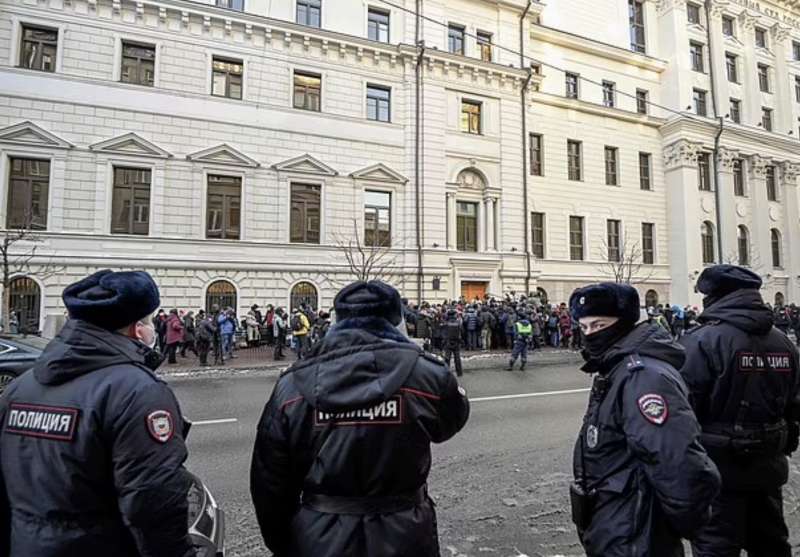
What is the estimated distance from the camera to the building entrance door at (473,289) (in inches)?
1014

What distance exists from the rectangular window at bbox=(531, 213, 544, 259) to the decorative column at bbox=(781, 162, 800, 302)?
70.6 feet

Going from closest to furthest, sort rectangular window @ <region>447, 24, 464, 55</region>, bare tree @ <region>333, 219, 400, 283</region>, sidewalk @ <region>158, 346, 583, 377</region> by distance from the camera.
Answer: sidewalk @ <region>158, 346, 583, 377</region> < bare tree @ <region>333, 219, 400, 283</region> < rectangular window @ <region>447, 24, 464, 55</region>

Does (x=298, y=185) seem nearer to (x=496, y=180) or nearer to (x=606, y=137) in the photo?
(x=496, y=180)

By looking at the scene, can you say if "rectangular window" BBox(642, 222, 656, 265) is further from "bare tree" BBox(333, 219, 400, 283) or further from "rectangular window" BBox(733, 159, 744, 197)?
"bare tree" BBox(333, 219, 400, 283)

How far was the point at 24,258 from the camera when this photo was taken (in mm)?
18328

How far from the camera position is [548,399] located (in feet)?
34.9

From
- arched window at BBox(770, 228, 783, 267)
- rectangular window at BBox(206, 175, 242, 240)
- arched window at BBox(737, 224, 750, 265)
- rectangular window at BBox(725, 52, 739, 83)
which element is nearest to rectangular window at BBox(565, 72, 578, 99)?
rectangular window at BBox(725, 52, 739, 83)

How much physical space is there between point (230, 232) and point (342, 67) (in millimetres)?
9316

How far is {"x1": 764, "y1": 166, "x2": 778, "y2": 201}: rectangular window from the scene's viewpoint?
37.9 m

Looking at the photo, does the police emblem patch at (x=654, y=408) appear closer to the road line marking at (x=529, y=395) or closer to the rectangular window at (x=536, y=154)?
the road line marking at (x=529, y=395)

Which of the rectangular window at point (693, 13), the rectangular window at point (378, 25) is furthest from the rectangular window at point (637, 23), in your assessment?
the rectangular window at point (378, 25)

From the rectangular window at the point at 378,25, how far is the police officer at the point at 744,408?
24.7m

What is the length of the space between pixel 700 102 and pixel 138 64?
113ft

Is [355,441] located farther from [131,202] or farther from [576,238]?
[576,238]
